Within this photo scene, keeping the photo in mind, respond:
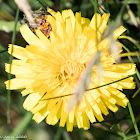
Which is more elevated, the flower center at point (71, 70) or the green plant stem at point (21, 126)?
the flower center at point (71, 70)

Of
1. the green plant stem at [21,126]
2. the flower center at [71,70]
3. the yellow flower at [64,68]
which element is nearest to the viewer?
the yellow flower at [64,68]

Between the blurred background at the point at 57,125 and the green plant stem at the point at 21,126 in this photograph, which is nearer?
the green plant stem at the point at 21,126

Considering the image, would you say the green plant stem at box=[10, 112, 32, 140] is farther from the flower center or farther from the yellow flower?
the flower center

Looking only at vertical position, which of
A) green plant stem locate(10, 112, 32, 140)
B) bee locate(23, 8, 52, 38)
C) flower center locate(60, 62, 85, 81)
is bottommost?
green plant stem locate(10, 112, 32, 140)

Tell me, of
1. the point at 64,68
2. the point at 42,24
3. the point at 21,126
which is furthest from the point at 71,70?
the point at 21,126

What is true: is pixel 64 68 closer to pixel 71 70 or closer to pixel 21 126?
pixel 71 70

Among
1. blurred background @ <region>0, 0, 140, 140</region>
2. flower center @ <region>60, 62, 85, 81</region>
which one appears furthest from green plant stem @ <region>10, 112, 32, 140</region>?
flower center @ <region>60, 62, 85, 81</region>

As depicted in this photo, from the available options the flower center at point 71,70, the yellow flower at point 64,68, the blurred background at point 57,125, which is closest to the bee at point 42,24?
the yellow flower at point 64,68

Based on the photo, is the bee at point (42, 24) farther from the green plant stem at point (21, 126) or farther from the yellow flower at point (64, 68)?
the green plant stem at point (21, 126)

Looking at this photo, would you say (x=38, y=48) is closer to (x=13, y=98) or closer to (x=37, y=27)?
(x=37, y=27)
